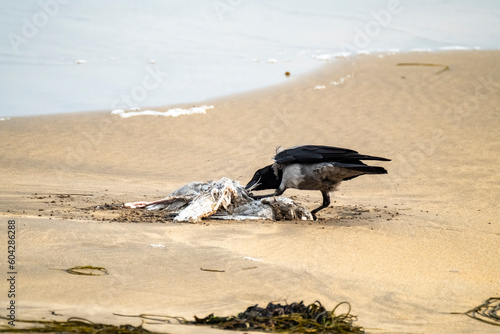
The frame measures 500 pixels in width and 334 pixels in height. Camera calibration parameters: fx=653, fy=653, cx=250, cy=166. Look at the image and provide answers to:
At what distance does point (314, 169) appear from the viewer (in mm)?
7500

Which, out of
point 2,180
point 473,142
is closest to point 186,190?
point 2,180

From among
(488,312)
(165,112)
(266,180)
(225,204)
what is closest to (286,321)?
(488,312)

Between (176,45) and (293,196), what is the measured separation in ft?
38.0

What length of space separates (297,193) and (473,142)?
12.2 ft

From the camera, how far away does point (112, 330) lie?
356 centimetres

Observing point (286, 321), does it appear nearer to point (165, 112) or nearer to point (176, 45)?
point (165, 112)

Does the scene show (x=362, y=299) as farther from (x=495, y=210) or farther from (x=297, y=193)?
(x=297, y=193)

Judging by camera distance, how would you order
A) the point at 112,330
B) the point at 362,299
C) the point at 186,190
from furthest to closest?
the point at 186,190 → the point at 362,299 → the point at 112,330

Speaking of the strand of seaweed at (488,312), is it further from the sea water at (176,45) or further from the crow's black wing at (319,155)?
the sea water at (176,45)

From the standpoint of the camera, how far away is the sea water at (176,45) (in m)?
14.6

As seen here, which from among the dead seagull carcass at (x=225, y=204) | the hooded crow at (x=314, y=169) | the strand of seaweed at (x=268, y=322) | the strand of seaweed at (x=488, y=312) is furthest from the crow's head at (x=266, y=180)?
the strand of seaweed at (x=268, y=322)

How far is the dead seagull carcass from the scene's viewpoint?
724cm

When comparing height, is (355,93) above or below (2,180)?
above

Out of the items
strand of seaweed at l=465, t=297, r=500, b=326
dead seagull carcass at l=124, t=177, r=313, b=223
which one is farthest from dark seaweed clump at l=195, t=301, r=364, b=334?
dead seagull carcass at l=124, t=177, r=313, b=223
